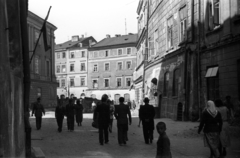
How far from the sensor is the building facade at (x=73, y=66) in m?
68.9

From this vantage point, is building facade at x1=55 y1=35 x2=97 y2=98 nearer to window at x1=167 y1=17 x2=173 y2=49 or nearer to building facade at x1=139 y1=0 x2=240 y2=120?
building facade at x1=139 y1=0 x2=240 y2=120

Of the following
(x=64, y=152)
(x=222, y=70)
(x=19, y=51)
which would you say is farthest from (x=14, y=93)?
(x=222, y=70)

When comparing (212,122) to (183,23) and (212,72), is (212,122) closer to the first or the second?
(212,72)

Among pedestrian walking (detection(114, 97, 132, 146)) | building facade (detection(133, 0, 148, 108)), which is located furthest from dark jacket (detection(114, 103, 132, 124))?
building facade (detection(133, 0, 148, 108))

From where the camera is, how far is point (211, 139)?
8.06 metres

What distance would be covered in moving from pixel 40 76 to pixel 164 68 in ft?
81.2

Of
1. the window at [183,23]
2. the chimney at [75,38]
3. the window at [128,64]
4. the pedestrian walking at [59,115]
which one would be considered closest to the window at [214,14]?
the window at [183,23]

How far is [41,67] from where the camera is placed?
45.4 m

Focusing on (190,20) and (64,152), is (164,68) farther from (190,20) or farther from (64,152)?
(64,152)

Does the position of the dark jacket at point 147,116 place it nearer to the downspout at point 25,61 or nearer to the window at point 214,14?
the downspout at point 25,61

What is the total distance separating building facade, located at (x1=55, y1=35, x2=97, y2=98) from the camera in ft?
226

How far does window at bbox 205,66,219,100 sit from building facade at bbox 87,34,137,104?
44537 mm

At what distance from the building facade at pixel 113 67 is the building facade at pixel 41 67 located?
17.8 m

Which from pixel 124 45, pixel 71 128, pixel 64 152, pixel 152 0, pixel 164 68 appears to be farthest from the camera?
pixel 124 45
